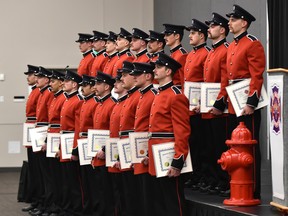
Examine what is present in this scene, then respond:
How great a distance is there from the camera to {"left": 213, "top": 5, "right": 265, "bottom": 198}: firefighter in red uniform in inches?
277

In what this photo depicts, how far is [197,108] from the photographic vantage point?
25.9 feet

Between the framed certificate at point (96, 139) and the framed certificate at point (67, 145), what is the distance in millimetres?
889

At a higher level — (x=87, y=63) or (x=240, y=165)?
(x=87, y=63)

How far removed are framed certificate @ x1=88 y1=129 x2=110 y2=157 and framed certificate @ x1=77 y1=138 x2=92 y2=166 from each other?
285mm

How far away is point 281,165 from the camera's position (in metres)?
6.29

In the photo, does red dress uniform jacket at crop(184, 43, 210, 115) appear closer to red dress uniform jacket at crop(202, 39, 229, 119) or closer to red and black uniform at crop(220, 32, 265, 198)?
red dress uniform jacket at crop(202, 39, 229, 119)

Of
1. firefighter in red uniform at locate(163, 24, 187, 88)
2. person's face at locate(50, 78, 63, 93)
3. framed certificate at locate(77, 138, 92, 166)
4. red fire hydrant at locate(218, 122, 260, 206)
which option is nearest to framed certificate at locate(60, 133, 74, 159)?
framed certificate at locate(77, 138, 92, 166)

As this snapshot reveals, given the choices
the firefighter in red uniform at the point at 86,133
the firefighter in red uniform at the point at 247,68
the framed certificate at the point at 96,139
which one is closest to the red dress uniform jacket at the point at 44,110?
the firefighter in red uniform at the point at 86,133

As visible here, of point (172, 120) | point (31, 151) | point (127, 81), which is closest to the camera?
point (172, 120)

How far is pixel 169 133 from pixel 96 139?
5.22 ft

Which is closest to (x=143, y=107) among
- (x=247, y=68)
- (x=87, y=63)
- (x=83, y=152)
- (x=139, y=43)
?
(x=247, y=68)

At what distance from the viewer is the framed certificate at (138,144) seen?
24.1 feet

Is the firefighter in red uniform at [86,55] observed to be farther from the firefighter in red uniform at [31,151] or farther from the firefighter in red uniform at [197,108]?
the firefighter in red uniform at [197,108]

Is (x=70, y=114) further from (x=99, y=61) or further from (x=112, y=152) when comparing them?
(x=112, y=152)
